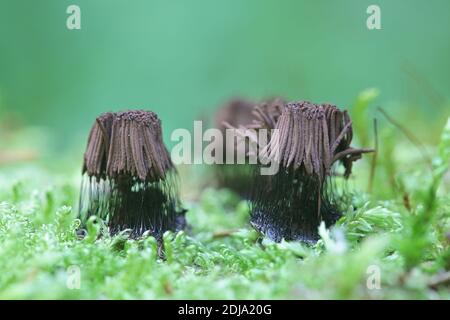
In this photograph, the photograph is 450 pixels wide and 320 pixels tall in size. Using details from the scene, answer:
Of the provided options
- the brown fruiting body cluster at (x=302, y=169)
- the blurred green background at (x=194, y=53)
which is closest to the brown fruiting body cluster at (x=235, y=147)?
the brown fruiting body cluster at (x=302, y=169)

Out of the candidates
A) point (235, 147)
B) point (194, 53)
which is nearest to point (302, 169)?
point (235, 147)

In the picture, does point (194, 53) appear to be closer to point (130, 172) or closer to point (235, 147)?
point (235, 147)

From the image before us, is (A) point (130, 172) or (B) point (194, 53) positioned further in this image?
(B) point (194, 53)

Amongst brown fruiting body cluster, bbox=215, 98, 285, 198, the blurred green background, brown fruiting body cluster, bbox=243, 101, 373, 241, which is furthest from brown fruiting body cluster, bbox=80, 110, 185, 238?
the blurred green background

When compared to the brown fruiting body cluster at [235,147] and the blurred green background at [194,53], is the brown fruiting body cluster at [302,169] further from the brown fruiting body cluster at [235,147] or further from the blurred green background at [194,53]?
the blurred green background at [194,53]

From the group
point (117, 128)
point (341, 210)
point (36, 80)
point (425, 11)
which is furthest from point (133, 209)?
point (425, 11)
